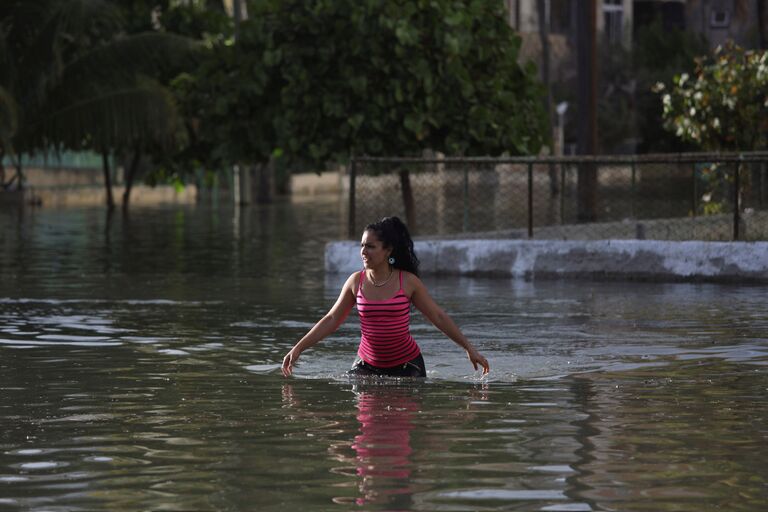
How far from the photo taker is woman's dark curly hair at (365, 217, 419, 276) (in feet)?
37.5

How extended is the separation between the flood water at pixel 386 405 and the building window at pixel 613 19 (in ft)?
221

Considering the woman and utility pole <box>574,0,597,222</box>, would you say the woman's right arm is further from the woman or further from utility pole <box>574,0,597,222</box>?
utility pole <box>574,0,597,222</box>

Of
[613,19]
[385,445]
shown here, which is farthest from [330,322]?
[613,19]

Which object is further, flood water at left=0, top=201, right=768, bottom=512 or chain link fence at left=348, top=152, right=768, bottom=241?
chain link fence at left=348, top=152, right=768, bottom=241

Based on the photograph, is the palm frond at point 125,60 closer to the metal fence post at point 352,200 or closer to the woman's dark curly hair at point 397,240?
the metal fence post at point 352,200

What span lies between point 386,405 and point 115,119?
32.2m

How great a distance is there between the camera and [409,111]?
29.7 meters

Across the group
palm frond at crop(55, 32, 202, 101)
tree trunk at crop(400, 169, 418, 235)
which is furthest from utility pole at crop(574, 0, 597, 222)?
palm frond at crop(55, 32, 202, 101)

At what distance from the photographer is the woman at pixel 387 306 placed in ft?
37.7

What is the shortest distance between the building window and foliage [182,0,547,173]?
56859mm

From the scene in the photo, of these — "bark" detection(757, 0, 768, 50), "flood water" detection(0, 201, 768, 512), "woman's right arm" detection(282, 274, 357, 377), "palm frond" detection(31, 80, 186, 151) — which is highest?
"bark" detection(757, 0, 768, 50)

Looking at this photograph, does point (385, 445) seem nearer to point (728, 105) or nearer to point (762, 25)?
point (728, 105)

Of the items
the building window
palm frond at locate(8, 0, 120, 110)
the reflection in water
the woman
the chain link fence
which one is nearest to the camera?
the reflection in water

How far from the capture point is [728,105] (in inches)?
1187
